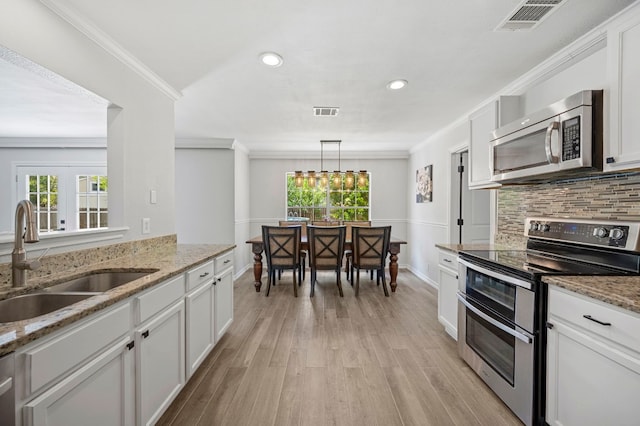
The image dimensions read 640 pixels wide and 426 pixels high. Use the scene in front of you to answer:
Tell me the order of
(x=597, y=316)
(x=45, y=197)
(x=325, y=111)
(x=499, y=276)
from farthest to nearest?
(x=45, y=197), (x=325, y=111), (x=499, y=276), (x=597, y=316)

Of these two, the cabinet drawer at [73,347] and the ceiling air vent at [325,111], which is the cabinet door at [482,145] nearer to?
the ceiling air vent at [325,111]

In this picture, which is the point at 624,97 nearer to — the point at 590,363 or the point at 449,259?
the point at 590,363

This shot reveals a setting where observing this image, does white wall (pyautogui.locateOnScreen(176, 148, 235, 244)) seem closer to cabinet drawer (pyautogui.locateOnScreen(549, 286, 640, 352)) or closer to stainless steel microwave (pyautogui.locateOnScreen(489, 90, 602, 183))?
stainless steel microwave (pyautogui.locateOnScreen(489, 90, 602, 183))

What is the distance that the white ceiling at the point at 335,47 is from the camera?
177cm

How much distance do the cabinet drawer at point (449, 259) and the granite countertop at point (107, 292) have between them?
202cm

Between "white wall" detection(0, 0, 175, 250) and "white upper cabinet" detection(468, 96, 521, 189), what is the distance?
288 centimetres

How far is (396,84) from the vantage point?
2816 mm

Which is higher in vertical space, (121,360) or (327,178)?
(327,178)

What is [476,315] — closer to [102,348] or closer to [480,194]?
[102,348]

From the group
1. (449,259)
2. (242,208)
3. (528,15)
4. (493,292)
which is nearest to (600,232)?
(493,292)

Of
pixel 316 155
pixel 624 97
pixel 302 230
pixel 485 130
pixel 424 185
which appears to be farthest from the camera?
pixel 316 155

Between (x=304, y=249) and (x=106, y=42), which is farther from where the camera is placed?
(x=304, y=249)

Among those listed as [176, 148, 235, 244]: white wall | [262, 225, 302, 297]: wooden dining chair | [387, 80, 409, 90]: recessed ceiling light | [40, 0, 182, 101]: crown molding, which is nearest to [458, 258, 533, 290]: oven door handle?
[387, 80, 409, 90]: recessed ceiling light

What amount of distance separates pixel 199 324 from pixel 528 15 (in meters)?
2.93
